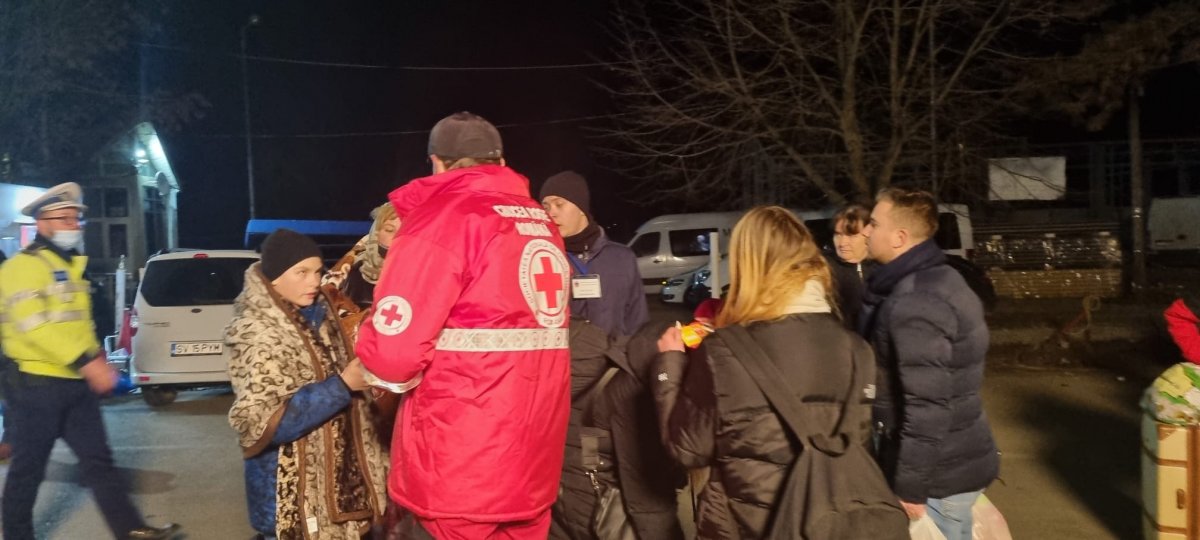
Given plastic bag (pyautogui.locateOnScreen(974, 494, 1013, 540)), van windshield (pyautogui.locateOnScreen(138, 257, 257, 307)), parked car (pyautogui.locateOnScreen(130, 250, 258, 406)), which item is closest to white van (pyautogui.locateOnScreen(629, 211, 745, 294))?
van windshield (pyautogui.locateOnScreen(138, 257, 257, 307))

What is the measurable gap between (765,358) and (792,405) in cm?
16

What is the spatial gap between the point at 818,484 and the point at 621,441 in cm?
106

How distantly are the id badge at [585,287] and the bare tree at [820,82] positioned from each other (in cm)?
722

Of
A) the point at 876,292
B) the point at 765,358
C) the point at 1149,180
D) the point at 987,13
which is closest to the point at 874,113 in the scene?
the point at 987,13

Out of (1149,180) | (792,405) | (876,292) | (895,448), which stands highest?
(1149,180)

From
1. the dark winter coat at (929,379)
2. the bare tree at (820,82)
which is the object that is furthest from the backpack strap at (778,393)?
the bare tree at (820,82)

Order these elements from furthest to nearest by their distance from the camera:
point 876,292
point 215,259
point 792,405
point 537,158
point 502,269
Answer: point 537,158 < point 215,259 < point 876,292 < point 792,405 < point 502,269

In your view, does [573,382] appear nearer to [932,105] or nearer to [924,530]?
[924,530]

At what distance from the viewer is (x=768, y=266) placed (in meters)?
3.10

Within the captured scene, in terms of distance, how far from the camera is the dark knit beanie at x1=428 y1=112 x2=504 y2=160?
107 inches

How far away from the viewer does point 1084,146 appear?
81.3 feet

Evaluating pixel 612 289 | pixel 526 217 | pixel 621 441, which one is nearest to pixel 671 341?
pixel 621 441

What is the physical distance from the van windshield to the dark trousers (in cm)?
560

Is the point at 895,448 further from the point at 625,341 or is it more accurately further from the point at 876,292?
the point at 625,341
